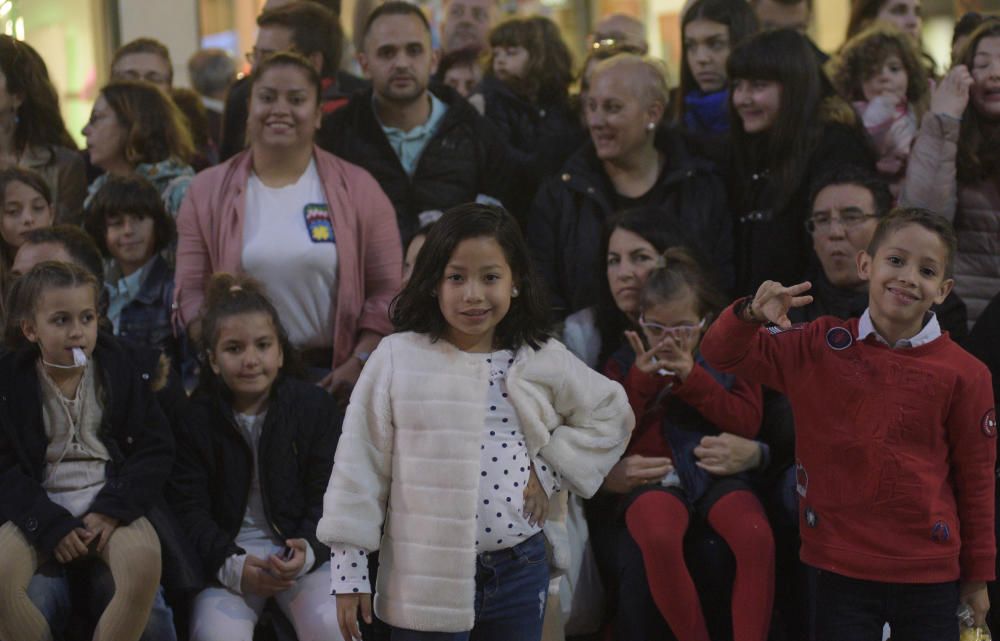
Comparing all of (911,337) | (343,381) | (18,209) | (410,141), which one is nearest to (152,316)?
(18,209)

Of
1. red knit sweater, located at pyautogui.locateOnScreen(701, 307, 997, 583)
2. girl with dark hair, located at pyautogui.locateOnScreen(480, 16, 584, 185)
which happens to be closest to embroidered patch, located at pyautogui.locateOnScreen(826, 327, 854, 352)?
red knit sweater, located at pyautogui.locateOnScreen(701, 307, 997, 583)

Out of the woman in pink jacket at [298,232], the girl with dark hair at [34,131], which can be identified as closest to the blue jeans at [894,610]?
the woman in pink jacket at [298,232]

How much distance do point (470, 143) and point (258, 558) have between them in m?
2.06

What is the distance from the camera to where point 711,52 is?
17.8 feet

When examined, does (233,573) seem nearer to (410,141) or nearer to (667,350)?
(667,350)

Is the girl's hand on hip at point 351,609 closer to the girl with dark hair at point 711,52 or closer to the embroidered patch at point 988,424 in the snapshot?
the embroidered patch at point 988,424

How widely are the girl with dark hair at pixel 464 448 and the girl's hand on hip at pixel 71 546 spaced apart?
105 centimetres

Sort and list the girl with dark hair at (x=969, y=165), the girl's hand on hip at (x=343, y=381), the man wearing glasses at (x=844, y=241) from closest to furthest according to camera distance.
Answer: the man wearing glasses at (x=844, y=241) < the girl's hand on hip at (x=343, y=381) < the girl with dark hair at (x=969, y=165)

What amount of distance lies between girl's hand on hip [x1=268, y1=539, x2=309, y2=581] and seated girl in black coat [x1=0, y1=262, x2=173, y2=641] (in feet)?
1.10

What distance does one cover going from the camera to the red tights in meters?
3.74

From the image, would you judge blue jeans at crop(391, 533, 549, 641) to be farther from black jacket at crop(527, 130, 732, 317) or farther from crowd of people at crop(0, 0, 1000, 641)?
black jacket at crop(527, 130, 732, 317)

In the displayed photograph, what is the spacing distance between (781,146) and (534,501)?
2.22 meters

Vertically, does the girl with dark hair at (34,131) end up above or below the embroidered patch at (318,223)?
above

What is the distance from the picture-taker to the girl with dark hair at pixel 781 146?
4.71 m
